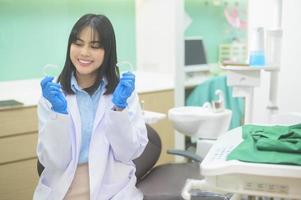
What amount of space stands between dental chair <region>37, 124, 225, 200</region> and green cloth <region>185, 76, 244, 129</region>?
0.97 metres

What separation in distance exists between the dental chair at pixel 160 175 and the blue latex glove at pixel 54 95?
80 cm

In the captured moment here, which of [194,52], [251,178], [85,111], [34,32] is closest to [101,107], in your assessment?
[85,111]

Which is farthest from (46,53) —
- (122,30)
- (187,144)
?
(187,144)

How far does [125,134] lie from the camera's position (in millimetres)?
1385

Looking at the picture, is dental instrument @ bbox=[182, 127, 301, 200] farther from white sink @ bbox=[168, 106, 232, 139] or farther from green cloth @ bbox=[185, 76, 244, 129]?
green cloth @ bbox=[185, 76, 244, 129]

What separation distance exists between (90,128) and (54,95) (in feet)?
0.73

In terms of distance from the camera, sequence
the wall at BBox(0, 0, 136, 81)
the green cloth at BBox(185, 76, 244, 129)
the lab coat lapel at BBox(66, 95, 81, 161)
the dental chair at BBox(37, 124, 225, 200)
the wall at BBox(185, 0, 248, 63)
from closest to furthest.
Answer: the lab coat lapel at BBox(66, 95, 81, 161) < the dental chair at BBox(37, 124, 225, 200) < the wall at BBox(0, 0, 136, 81) < the green cloth at BBox(185, 76, 244, 129) < the wall at BBox(185, 0, 248, 63)

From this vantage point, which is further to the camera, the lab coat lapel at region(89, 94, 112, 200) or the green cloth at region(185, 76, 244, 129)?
the green cloth at region(185, 76, 244, 129)

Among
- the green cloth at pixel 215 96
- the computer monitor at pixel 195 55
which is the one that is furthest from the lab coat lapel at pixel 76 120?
the computer monitor at pixel 195 55

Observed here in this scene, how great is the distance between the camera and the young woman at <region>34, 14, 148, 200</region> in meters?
1.36

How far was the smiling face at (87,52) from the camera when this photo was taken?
1404 mm

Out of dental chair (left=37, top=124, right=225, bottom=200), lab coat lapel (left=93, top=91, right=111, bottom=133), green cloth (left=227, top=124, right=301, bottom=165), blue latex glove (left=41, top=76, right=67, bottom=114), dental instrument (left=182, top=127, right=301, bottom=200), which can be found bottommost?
dental chair (left=37, top=124, right=225, bottom=200)

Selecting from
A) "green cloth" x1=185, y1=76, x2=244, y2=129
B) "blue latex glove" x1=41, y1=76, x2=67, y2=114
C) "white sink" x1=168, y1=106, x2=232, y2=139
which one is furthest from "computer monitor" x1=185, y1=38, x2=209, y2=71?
"blue latex glove" x1=41, y1=76, x2=67, y2=114

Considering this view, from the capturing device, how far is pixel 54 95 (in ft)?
4.21
